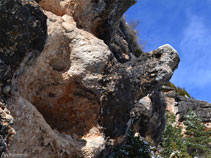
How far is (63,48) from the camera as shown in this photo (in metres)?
4.16

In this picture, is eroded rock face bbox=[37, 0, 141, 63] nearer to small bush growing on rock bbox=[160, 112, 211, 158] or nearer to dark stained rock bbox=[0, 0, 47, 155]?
dark stained rock bbox=[0, 0, 47, 155]

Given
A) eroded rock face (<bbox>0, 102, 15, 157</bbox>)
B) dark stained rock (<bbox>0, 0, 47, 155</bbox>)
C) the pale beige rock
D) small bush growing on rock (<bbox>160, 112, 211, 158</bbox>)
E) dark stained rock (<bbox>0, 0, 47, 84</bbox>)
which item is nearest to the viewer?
eroded rock face (<bbox>0, 102, 15, 157</bbox>)

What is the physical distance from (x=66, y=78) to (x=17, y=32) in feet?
3.90

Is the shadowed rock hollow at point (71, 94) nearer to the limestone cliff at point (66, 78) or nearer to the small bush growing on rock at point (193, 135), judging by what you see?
the limestone cliff at point (66, 78)

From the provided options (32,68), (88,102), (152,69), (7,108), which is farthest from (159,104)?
(7,108)

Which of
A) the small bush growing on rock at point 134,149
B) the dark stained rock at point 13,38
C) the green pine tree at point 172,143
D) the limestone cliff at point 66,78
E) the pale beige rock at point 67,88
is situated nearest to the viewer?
the dark stained rock at point 13,38

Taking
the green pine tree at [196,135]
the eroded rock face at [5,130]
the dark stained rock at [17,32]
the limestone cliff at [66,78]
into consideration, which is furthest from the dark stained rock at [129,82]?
the green pine tree at [196,135]

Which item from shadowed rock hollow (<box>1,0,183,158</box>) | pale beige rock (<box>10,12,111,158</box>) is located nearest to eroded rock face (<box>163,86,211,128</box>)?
shadowed rock hollow (<box>1,0,183,158</box>)

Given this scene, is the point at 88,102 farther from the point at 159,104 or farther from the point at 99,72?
the point at 159,104

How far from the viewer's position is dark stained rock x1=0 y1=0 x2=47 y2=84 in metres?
2.86

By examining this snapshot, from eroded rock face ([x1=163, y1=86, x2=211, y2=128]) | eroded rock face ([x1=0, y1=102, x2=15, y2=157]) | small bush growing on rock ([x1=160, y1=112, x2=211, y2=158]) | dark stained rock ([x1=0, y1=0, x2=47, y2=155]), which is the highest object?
eroded rock face ([x1=163, y1=86, x2=211, y2=128])

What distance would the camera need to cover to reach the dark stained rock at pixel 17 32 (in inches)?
112

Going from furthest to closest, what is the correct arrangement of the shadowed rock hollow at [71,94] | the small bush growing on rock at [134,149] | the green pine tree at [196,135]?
the green pine tree at [196,135]
the small bush growing on rock at [134,149]
the shadowed rock hollow at [71,94]

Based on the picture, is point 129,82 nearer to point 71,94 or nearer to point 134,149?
point 71,94
